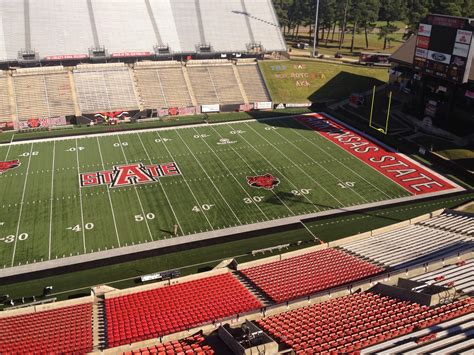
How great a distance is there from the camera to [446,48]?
2021 inches

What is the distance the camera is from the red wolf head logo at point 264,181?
1732 inches

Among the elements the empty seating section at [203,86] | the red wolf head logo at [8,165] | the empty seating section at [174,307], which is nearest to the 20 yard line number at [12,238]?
the empty seating section at [174,307]

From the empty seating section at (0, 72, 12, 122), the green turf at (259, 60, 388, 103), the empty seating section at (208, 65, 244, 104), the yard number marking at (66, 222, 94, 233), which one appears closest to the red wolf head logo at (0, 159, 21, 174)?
the empty seating section at (0, 72, 12, 122)

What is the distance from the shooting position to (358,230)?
36531 millimetres

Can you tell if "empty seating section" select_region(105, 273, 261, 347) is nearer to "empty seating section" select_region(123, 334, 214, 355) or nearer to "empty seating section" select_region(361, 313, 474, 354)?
"empty seating section" select_region(123, 334, 214, 355)

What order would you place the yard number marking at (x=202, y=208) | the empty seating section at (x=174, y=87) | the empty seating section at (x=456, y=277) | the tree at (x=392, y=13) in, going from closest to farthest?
the empty seating section at (x=456, y=277)
the yard number marking at (x=202, y=208)
the empty seating section at (x=174, y=87)
the tree at (x=392, y=13)

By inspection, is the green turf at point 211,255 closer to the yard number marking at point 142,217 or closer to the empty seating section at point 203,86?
the yard number marking at point 142,217

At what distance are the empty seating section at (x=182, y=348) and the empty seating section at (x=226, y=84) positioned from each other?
53.9 metres

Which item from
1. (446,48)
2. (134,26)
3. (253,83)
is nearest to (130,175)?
(253,83)

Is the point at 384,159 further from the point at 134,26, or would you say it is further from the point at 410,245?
the point at 134,26

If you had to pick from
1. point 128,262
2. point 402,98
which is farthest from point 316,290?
point 402,98

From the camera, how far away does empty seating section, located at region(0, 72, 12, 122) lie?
60572mm

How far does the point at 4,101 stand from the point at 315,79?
4800 centimetres

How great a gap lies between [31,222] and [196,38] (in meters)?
51.2
